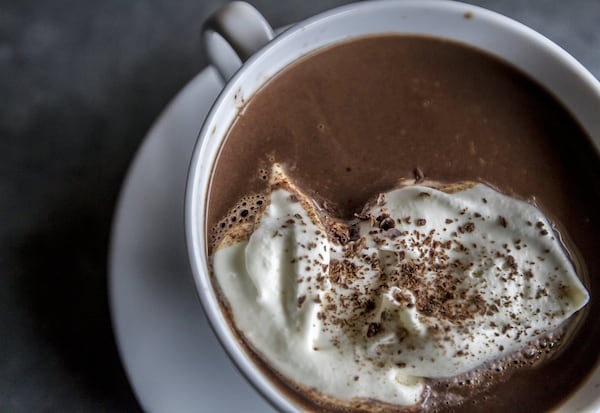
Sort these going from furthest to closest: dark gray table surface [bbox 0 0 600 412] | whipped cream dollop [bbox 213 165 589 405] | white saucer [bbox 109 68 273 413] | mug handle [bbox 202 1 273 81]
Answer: dark gray table surface [bbox 0 0 600 412], white saucer [bbox 109 68 273 413], mug handle [bbox 202 1 273 81], whipped cream dollop [bbox 213 165 589 405]

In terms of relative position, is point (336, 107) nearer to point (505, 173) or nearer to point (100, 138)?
point (505, 173)

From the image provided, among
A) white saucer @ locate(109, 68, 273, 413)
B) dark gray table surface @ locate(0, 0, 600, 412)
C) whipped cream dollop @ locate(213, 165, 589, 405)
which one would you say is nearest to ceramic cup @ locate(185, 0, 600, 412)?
whipped cream dollop @ locate(213, 165, 589, 405)

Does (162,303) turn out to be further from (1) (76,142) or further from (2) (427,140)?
(2) (427,140)

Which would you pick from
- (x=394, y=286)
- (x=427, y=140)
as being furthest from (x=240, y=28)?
(x=394, y=286)

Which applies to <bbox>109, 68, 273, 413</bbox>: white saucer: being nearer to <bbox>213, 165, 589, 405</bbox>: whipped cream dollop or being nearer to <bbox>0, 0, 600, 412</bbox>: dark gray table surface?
<bbox>0, 0, 600, 412</bbox>: dark gray table surface

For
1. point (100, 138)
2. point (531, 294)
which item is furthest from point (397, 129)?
point (100, 138)
